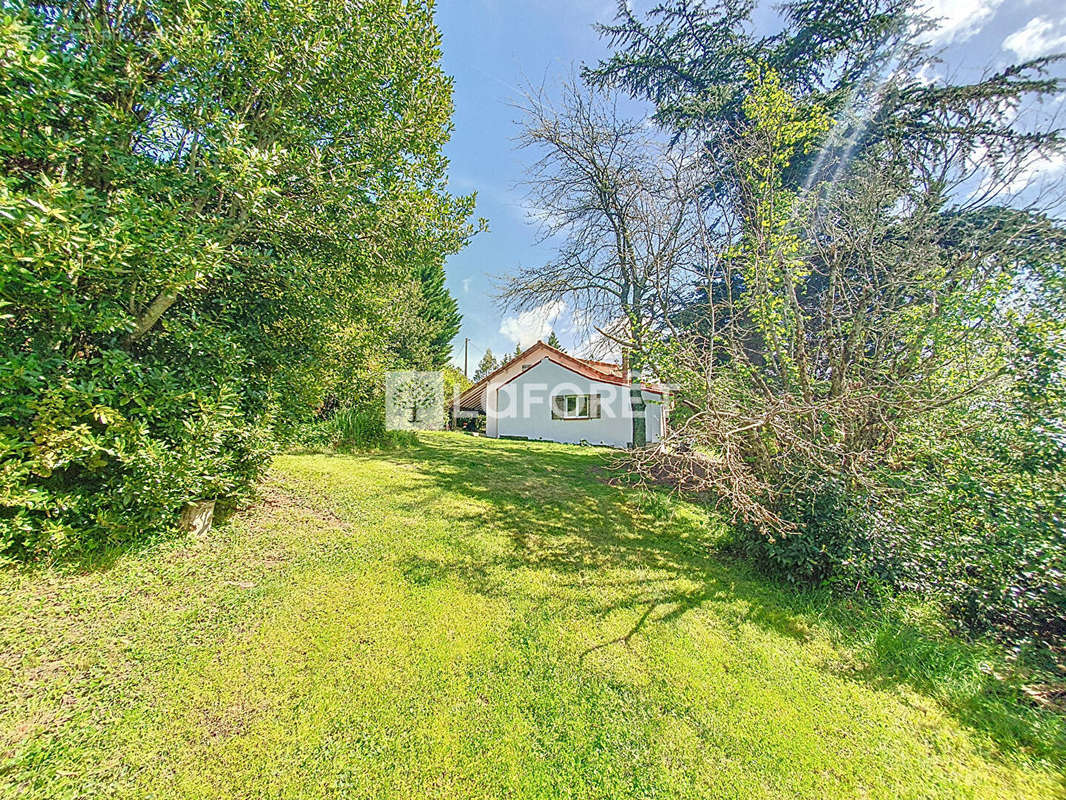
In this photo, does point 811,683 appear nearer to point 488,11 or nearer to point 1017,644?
point 1017,644

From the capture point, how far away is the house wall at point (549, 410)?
15.5 m

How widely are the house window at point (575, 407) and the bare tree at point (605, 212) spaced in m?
4.60

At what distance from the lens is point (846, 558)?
4223 mm

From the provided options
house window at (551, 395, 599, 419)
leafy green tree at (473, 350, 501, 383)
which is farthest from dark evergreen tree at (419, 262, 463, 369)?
leafy green tree at (473, 350, 501, 383)

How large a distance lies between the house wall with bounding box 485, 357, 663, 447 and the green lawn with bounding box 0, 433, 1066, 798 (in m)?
11.1

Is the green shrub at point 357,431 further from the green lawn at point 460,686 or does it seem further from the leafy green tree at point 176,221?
the green lawn at point 460,686

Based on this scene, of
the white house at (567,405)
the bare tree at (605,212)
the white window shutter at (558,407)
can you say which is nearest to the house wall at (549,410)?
the white house at (567,405)

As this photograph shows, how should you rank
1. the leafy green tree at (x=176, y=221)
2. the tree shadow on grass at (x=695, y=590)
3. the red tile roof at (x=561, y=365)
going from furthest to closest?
the red tile roof at (x=561, y=365) < the tree shadow on grass at (x=695, y=590) < the leafy green tree at (x=176, y=221)

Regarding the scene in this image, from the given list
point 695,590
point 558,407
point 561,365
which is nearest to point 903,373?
point 695,590

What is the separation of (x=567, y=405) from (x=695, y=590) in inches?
→ 488

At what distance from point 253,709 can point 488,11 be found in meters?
9.66

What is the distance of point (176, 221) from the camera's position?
301 centimetres

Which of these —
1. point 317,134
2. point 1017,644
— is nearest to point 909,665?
point 1017,644

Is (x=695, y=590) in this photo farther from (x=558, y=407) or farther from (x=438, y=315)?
(x=438, y=315)
